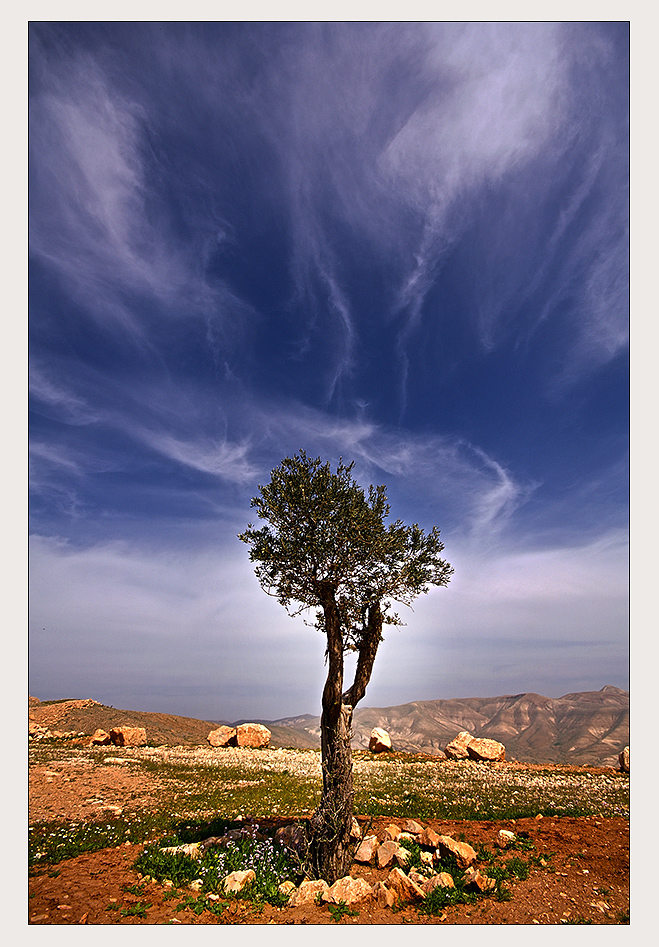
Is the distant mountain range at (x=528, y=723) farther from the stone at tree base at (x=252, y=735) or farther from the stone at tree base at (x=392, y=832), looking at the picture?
the stone at tree base at (x=392, y=832)

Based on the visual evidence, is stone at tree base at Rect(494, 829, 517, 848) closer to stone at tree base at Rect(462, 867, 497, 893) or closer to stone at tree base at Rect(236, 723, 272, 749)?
stone at tree base at Rect(462, 867, 497, 893)

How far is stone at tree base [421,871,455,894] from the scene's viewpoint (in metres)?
10.6

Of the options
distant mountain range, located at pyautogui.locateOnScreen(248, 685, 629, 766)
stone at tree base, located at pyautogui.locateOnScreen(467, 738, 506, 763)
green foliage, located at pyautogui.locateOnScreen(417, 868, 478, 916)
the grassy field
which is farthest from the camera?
distant mountain range, located at pyautogui.locateOnScreen(248, 685, 629, 766)

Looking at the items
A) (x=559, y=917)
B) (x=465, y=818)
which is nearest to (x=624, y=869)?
(x=559, y=917)

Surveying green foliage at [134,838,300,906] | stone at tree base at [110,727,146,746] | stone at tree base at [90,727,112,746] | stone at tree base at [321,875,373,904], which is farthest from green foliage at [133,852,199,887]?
stone at tree base at [90,727,112,746]

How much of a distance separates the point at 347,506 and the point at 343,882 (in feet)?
32.7

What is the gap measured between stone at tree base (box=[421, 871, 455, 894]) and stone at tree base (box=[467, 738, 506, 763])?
35646mm

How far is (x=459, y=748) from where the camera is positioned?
42281 millimetres

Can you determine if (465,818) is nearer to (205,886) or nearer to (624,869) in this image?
(624,869)

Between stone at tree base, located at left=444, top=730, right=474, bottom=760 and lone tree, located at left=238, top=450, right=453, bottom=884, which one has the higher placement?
lone tree, located at left=238, top=450, right=453, bottom=884

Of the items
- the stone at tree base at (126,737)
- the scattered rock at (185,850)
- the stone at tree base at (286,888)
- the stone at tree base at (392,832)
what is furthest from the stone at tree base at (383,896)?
the stone at tree base at (126,737)

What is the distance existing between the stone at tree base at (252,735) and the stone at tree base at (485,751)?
21.2m

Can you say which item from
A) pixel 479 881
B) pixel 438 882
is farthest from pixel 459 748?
pixel 438 882

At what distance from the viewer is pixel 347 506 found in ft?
46.1
